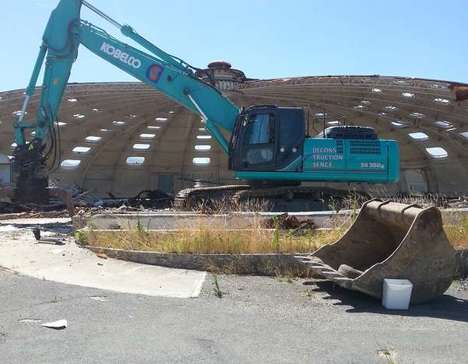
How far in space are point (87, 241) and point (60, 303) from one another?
13.8 ft

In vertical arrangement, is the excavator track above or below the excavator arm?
below

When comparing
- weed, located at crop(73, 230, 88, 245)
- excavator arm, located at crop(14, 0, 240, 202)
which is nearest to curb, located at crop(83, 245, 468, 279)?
weed, located at crop(73, 230, 88, 245)

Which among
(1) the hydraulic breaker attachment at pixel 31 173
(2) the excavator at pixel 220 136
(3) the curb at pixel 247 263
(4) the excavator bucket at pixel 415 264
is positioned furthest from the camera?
(2) the excavator at pixel 220 136

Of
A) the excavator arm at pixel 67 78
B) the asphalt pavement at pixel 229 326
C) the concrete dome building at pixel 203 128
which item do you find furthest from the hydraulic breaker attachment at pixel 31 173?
the concrete dome building at pixel 203 128

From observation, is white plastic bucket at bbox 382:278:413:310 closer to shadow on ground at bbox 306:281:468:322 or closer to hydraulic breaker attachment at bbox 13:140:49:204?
shadow on ground at bbox 306:281:468:322

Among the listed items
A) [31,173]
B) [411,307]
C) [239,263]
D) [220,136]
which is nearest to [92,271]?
[239,263]

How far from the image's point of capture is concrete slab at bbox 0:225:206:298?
7844mm

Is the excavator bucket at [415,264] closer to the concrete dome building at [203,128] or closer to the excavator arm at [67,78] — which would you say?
the excavator arm at [67,78]

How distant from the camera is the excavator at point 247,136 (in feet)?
58.5

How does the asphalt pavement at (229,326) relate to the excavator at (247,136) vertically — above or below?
below

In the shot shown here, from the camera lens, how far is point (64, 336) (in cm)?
553

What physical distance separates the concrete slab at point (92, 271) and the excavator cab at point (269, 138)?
8.42 metres

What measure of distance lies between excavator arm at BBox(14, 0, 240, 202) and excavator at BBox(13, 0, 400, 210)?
0.03 metres

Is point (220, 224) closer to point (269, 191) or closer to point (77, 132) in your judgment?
point (269, 191)
